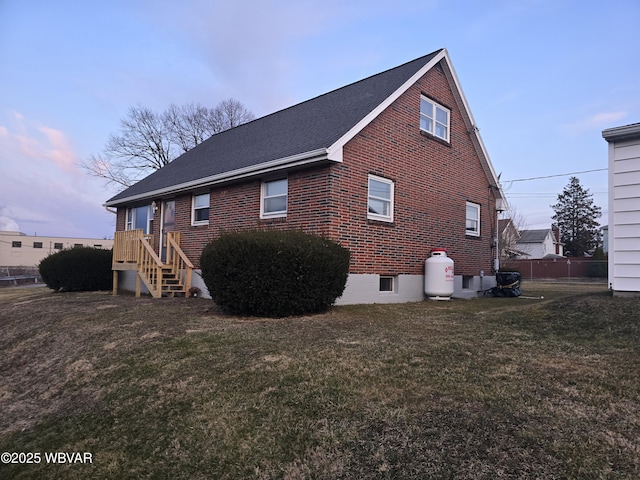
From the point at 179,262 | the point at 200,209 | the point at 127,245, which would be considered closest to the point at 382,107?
the point at 200,209

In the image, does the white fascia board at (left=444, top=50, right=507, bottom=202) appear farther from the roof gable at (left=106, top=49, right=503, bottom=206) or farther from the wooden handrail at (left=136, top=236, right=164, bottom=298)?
the wooden handrail at (left=136, top=236, right=164, bottom=298)

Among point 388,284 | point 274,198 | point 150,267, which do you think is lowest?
point 388,284

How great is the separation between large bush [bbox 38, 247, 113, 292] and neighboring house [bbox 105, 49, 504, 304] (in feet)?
7.66

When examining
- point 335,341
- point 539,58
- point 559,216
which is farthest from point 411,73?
point 559,216

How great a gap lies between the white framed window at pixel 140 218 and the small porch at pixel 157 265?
219 cm

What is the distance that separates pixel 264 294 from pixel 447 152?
8.25 m

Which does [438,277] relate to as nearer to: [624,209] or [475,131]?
[624,209]

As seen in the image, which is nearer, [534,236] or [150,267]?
[150,267]

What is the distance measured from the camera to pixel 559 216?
182ft

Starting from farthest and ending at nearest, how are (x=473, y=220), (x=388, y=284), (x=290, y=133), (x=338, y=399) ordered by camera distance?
(x=473, y=220), (x=290, y=133), (x=388, y=284), (x=338, y=399)

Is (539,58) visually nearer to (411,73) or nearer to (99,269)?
(411,73)

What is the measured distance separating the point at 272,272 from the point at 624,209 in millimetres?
6232

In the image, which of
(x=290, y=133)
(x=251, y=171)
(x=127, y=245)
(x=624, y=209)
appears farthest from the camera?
(x=127, y=245)

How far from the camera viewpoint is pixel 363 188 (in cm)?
1006
